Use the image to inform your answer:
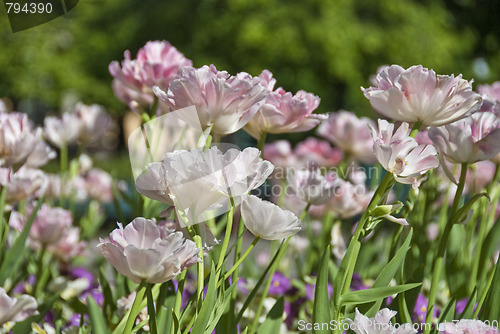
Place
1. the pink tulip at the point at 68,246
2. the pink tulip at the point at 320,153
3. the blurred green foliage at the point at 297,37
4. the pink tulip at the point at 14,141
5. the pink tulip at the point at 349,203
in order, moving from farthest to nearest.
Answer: the blurred green foliage at the point at 297,37 → the pink tulip at the point at 320,153 → the pink tulip at the point at 68,246 → the pink tulip at the point at 349,203 → the pink tulip at the point at 14,141

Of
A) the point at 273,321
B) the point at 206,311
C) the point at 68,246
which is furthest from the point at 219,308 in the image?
the point at 68,246

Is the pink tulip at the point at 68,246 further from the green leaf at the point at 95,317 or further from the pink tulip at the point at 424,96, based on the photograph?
the pink tulip at the point at 424,96

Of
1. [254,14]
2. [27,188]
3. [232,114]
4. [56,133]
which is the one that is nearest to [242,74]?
[232,114]

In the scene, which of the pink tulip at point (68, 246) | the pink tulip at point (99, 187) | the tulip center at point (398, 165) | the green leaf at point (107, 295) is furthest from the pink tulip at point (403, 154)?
the pink tulip at point (99, 187)

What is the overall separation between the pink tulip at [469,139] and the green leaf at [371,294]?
125 millimetres

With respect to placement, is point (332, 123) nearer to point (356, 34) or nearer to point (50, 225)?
point (50, 225)

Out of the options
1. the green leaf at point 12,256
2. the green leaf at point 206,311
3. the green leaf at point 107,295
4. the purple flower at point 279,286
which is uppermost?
the green leaf at point 206,311

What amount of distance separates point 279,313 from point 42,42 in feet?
22.2

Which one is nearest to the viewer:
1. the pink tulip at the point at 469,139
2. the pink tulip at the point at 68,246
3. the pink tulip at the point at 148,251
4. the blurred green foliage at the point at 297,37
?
the pink tulip at the point at 148,251

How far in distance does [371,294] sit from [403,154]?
10cm

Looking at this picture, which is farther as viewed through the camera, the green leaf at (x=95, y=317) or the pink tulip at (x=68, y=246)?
the pink tulip at (x=68, y=246)

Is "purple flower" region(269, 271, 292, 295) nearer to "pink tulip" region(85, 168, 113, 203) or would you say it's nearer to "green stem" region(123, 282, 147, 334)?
"green stem" region(123, 282, 147, 334)

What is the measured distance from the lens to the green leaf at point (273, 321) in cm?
55

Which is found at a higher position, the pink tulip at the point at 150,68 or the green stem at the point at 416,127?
the pink tulip at the point at 150,68
